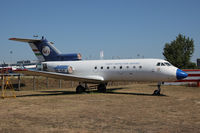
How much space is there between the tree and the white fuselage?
46.0 meters

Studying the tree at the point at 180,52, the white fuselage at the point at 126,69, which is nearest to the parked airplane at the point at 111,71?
the white fuselage at the point at 126,69

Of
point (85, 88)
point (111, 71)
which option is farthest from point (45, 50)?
point (111, 71)

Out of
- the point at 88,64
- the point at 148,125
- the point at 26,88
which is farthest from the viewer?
the point at 26,88

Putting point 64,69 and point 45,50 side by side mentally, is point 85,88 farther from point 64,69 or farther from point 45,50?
point 45,50

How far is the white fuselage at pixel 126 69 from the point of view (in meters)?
19.5

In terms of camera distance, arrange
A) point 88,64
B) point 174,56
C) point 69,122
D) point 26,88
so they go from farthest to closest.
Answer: point 174,56 < point 26,88 < point 88,64 < point 69,122

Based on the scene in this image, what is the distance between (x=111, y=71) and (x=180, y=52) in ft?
162

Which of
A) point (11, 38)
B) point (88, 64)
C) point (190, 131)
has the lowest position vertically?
point (190, 131)

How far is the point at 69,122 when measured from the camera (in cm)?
902

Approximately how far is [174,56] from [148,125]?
199 feet

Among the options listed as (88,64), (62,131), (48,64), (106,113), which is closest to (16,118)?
(62,131)

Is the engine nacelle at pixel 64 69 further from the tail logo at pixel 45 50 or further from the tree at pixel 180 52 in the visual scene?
the tree at pixel 180 52

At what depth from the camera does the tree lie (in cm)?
6484

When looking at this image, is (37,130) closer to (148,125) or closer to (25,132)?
(25,132)
